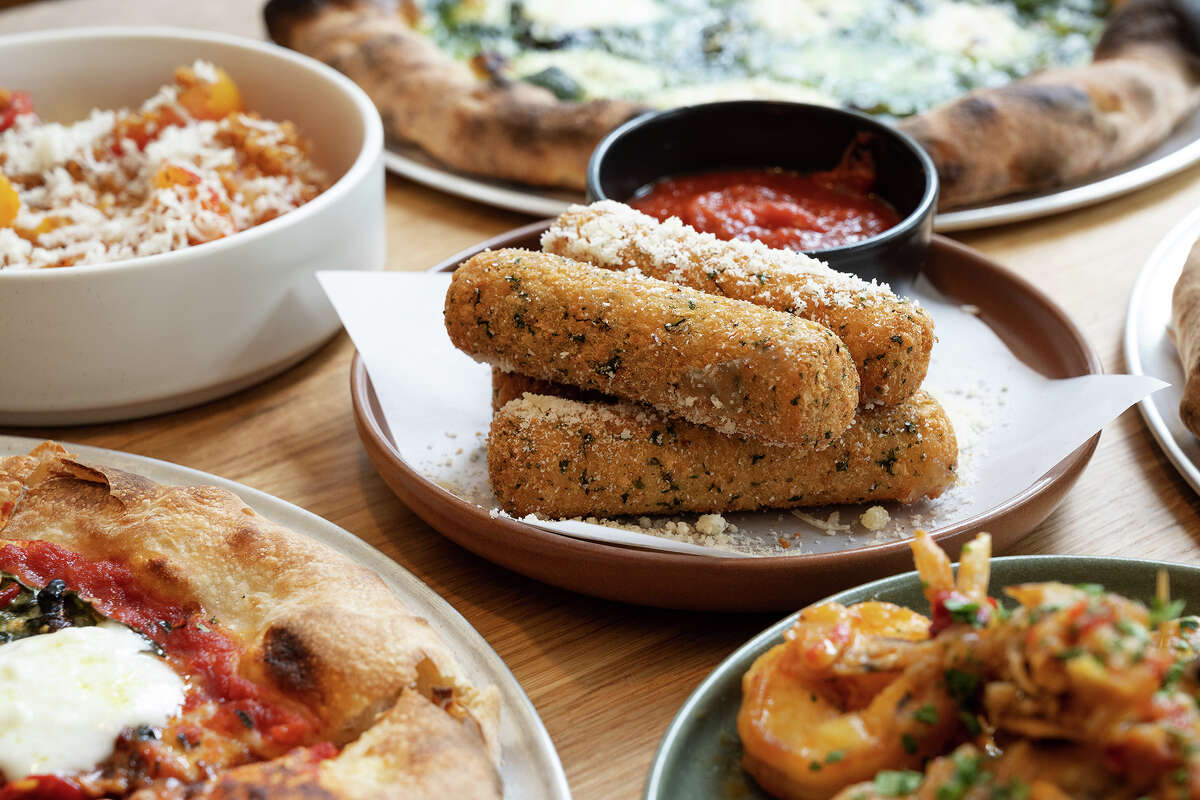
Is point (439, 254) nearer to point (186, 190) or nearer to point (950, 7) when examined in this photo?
point (186, 190)

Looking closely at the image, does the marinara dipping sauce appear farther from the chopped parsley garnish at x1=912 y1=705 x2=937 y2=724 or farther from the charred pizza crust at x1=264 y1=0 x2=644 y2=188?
the chopped parsley garnish at x1=912 y1=705 x2=937 y2=724

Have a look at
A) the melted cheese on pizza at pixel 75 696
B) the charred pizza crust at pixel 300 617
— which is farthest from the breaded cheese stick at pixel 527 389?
the melted cheese on pizza at pixel 75 696

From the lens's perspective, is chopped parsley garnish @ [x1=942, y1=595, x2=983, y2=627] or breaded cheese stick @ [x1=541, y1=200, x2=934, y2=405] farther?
breaded cheese stick @ [x1=541, y1=200, x2=934, y2=405]

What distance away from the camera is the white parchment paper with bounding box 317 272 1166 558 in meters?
1.55

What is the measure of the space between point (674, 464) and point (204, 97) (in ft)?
5.21

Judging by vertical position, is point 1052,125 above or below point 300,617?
above

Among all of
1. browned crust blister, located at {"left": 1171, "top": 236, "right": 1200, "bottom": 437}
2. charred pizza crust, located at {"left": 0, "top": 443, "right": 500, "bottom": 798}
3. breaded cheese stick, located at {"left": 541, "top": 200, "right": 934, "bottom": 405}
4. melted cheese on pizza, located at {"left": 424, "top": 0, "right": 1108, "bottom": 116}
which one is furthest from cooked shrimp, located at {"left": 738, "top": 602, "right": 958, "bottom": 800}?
melted cheese on pizza, located at {"left": 424, "top": 0, "right": 1108, "bottom": 116}

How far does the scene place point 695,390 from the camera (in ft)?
4.86

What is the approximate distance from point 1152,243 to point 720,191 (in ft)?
3.33

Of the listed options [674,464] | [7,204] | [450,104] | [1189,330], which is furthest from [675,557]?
[450,104]

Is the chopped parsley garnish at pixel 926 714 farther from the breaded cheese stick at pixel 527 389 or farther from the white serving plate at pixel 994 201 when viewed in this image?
the white serving plate at pixel 994 201

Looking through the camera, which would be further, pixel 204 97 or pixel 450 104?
pixel 450 104

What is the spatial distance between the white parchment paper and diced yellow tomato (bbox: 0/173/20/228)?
2.10 ft

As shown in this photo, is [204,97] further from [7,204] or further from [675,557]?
[675,557]
